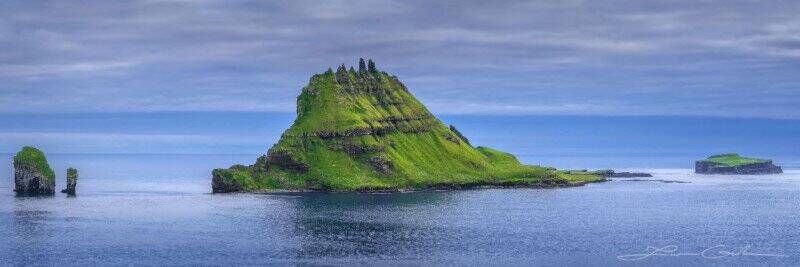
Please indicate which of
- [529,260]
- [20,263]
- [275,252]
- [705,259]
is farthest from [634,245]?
[20,263]

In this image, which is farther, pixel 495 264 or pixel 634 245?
pixel 634 245

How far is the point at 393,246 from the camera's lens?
188500 mm

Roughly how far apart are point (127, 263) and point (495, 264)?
68036 mm

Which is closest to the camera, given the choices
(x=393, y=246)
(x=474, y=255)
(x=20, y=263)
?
(x=20, y=263)

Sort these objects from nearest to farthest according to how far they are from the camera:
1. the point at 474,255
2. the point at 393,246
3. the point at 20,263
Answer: the point at 20,263 → the point at 474,255 → the point at 393,246

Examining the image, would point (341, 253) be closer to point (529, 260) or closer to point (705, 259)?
point (529, 260)

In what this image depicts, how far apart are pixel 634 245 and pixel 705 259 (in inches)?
869

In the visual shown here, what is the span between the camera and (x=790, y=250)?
18275 centimetres

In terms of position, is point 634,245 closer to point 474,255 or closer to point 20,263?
point 474,255

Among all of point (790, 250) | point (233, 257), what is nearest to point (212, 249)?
point (233, 257)

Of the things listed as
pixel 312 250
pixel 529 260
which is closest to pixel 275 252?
pixel 312 250

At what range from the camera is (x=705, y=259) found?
170m

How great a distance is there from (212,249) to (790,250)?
390 feet

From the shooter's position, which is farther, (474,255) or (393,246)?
(393,246)
